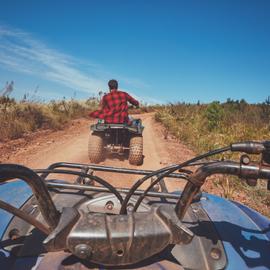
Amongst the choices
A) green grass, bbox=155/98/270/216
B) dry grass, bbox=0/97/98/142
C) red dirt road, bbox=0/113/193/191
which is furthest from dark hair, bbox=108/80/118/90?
dry grass, bbox=0/97/98/142

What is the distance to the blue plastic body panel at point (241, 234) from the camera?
47.5 inches

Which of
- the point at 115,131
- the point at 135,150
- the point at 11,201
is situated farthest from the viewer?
the point at 115,131

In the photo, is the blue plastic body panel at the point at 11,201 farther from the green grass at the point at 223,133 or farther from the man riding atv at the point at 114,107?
the man riding atv at the point at 114,107

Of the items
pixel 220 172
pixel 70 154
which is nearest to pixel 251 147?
pixel 220 172

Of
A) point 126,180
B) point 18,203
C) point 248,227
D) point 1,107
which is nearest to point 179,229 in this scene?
point 248,227

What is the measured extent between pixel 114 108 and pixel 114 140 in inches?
28.7

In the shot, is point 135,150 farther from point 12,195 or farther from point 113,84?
point 12,195

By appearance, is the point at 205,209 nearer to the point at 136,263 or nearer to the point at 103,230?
the point at 136,263

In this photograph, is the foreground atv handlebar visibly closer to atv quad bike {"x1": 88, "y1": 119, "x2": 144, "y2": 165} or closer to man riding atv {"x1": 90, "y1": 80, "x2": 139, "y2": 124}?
atv quad bike {"x1": 88, "y1": 119, "x2": 144, "y2": 165}

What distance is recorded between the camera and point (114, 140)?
6.69m

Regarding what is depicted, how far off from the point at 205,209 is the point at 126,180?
3494 mm

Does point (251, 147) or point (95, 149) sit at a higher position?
point (251, 147)

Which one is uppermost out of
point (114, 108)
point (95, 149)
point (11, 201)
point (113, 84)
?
point (113, 84)

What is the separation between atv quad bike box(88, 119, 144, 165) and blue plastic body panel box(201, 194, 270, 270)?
441 cm
